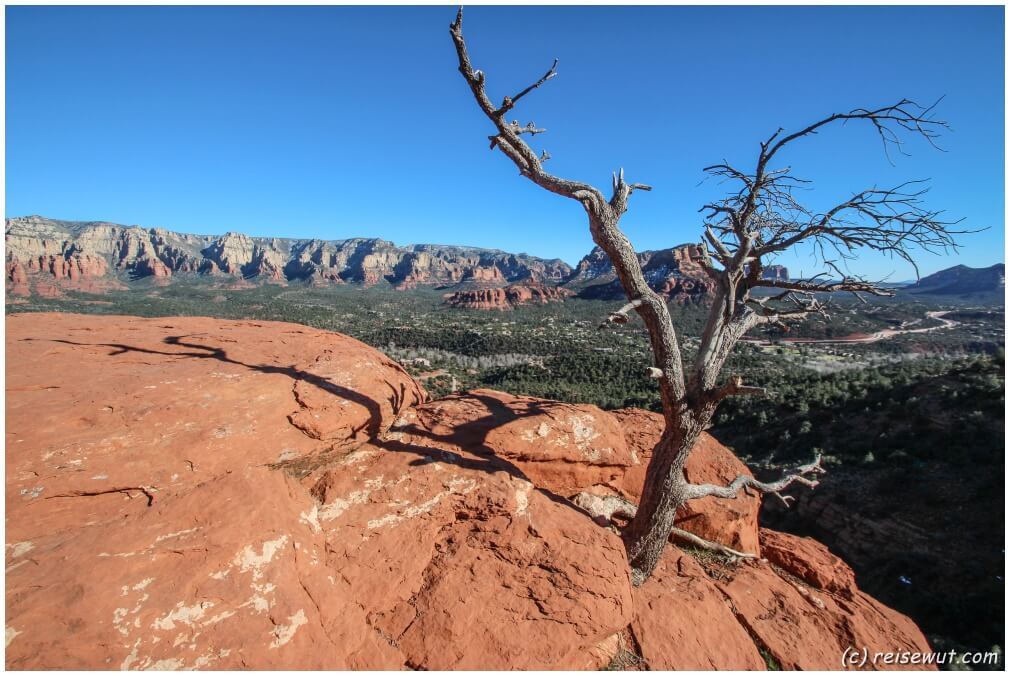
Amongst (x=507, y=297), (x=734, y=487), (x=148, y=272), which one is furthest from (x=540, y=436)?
(x=148, y=272)

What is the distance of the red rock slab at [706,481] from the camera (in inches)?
243

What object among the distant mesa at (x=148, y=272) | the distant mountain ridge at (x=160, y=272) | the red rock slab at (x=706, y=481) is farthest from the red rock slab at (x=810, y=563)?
the distant mesa at (x=148, y=272)

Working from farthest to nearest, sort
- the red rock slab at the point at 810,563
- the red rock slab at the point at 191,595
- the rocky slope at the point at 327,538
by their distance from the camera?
the red rock slab at the point at 810,563, the rocky slope at the point at 327,538, the red rock slab at the point at 191,595

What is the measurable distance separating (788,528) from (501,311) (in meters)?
103

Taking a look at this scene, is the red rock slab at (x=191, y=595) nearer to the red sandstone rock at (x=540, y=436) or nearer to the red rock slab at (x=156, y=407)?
the red rock slab at (x=156, y=407)

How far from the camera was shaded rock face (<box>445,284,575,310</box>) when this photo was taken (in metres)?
120

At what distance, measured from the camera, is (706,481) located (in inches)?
260

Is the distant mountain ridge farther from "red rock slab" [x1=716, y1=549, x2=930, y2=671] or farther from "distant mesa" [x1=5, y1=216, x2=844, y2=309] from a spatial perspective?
"red rock slab" [x1=716, y1=549, x2=930, y2=671]

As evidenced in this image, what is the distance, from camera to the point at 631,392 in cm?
3481

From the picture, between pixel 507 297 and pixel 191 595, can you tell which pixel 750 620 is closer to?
pixel 191 595

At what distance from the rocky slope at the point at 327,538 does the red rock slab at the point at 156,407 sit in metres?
0.02

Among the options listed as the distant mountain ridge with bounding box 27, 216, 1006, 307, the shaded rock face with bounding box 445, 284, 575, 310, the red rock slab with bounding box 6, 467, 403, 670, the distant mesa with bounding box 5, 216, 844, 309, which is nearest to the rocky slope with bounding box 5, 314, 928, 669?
the red rock slab with bounding box 6, 467, 403, 670

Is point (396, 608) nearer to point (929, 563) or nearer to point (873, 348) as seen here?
point (929, 563)

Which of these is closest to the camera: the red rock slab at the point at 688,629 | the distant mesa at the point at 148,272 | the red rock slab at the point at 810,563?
the red rock slab at the point at 688,629
